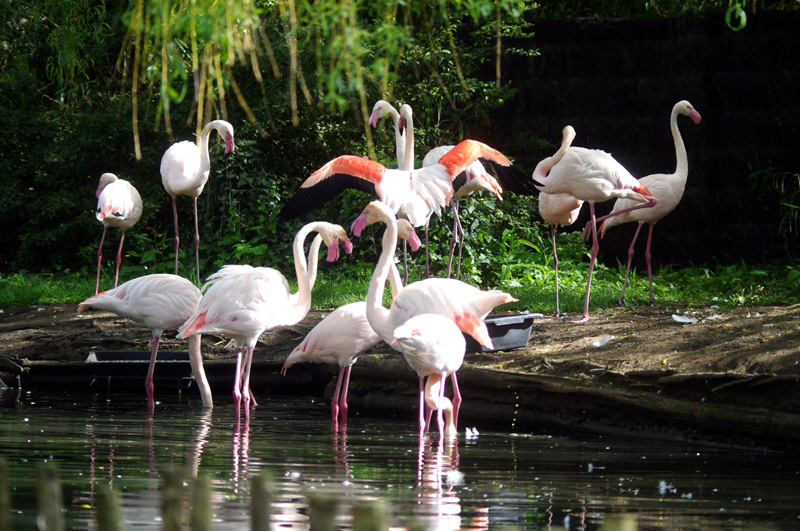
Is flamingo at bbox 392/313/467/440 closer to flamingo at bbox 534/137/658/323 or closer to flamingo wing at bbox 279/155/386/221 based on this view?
flamingo wing at bbox 279/155/386/221

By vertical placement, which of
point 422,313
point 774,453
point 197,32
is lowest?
point 774,453

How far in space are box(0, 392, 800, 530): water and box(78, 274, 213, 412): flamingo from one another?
90 cm

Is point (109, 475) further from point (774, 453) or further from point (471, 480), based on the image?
point (774, 453)

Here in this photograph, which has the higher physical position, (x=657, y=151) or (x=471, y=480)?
(x=657, y=151)

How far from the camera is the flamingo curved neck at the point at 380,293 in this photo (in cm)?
523

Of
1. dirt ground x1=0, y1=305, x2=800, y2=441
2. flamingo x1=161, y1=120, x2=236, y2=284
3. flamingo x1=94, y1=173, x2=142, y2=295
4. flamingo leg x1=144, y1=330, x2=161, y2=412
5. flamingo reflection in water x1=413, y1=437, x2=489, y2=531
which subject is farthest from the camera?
flamingo x1=94, y1=173, x2=142, y2=295

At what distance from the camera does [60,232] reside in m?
11.1

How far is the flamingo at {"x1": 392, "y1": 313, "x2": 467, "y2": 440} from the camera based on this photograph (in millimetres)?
4562

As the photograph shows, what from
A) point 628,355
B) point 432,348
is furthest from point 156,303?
point 628,355

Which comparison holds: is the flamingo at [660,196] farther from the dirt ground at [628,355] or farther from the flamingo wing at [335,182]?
the flamingo wing at [335,182]

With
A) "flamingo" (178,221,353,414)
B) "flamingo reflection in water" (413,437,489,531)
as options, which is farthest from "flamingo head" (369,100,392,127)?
"flamingo reflection in water" (413,437,489,531)

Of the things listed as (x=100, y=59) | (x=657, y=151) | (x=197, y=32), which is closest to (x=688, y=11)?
(x=657, y=151)

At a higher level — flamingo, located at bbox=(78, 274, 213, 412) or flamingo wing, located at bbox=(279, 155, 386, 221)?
flamingo wing, located at bbox=(279, 155, 386, 221)

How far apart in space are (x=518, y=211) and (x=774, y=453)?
6.34m
